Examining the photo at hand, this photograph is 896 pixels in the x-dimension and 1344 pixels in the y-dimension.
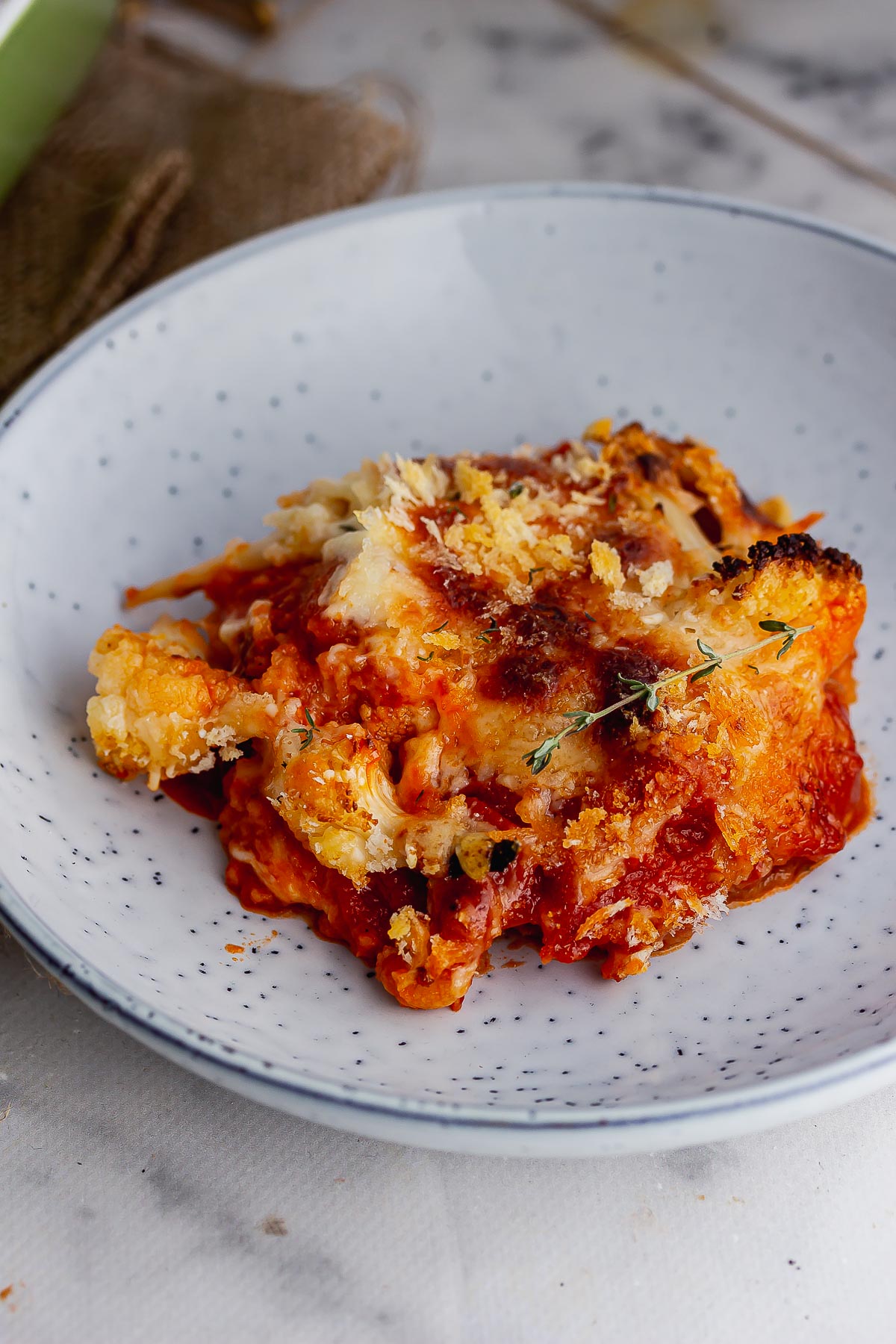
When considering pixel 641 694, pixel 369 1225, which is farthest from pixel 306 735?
pixel 369 1225

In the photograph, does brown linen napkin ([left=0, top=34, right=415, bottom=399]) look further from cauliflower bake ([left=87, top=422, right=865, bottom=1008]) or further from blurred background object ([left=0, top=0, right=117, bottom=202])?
cauliflower bake ([left=87, top=422, right=865, bottom=1008])

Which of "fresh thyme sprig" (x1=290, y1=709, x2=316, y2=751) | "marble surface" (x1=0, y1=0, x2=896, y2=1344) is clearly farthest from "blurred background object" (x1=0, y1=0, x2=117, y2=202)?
"marble surface" (x1=0, y1=0, x2=896, y2=1344)

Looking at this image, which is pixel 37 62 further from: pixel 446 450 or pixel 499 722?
pixel 499 722

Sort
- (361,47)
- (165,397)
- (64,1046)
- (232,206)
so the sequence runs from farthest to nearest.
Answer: (361,47), (232,206), (165,397), (64,1046)

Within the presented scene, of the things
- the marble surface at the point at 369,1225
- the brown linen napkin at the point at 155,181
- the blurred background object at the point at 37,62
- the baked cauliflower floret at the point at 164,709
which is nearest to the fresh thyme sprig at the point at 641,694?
the baked cauliflower floret at the point at 164,709

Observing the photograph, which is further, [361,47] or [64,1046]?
[361,47]

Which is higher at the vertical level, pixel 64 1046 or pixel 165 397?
pixel 165 397

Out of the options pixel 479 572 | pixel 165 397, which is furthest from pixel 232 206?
pixel 479 572

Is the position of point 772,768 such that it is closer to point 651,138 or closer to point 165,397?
point 165,397
